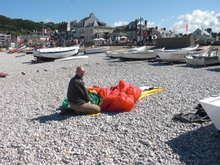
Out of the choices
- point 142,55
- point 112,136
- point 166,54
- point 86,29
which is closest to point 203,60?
point 166,54

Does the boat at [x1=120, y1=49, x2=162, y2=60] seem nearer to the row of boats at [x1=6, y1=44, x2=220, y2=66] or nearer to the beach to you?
the row of boats at [x1=6, y1=44, x2=220, y2=66]

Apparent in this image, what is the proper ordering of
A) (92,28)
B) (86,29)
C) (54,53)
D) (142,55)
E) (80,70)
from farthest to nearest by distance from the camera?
(86,29), (92,28), (54,53), (142,55), (80,70)

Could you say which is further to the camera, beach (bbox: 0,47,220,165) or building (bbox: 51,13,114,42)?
building (bbox: 51,13,114,42)

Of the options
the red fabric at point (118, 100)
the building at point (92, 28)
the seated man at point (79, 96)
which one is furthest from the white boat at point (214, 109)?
the building at point (92, 28)

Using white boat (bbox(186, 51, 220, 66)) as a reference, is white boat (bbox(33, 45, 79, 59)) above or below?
above

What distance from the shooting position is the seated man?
5.96 m

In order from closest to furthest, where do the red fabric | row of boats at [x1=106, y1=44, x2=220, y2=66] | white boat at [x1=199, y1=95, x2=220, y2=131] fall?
white boat at [x1=199, y1=95, x2=220, y2=131] < the red fabric < row of boats at [x1=106, y1=44, x2=220, y2=66]

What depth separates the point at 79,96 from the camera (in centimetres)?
617

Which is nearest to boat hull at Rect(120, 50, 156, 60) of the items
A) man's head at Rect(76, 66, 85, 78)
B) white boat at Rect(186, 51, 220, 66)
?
white boat at Rect(186, 51, 220, 66)

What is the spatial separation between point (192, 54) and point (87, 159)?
1585cm

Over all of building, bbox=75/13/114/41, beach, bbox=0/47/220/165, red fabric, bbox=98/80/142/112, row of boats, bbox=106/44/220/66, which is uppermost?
building, bbox=75/13/114/41

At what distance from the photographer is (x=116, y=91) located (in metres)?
7.38

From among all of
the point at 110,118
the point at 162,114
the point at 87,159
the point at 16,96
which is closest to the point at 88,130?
the point at 110,118

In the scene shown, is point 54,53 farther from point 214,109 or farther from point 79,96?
point 214,109
